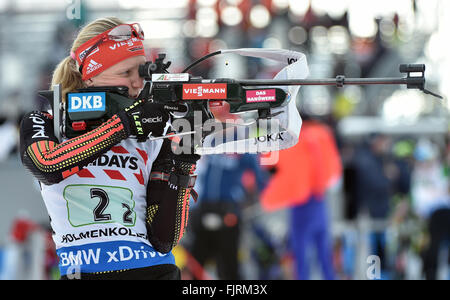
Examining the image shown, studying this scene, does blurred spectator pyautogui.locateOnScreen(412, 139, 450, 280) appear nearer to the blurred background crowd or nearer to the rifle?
the blurred background crowd

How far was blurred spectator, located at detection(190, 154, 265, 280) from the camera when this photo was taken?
7.14 meters

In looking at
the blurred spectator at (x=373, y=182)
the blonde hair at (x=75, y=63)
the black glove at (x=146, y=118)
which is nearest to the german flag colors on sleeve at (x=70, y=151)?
the black glove at (x=146, y=118)

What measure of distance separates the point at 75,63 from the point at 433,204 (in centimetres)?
573

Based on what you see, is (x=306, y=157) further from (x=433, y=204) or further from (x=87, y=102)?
(x=87, y=102)

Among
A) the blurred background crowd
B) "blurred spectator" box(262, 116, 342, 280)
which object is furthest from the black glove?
"blurred spectator" box(262, 116, 342, 280)

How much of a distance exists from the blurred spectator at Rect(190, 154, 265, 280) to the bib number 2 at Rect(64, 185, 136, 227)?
4640 millimetres

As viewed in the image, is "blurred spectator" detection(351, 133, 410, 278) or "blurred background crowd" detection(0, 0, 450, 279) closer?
"blurred background crowd" detection(0, 0, 450, 279)

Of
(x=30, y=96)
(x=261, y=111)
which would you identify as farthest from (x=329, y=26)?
(x=261, y=111)

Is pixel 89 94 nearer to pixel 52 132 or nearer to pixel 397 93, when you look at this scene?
pixel 52 132

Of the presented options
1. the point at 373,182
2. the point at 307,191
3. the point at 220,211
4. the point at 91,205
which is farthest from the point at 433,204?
the point at 91,205

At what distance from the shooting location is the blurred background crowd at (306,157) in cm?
685

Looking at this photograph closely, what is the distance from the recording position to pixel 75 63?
2.73 meters
